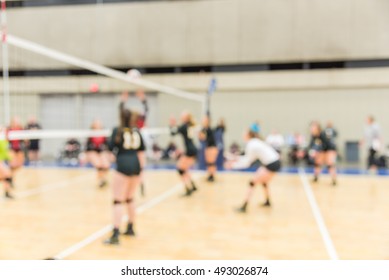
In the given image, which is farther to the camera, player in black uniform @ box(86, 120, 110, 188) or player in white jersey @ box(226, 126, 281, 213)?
player in black uniform @ box(86, 120, 110, 188)

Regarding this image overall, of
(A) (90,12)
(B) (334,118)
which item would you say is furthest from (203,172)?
(A) (90,12)

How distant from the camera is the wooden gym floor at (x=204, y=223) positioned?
12.8 ft

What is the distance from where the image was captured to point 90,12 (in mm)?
12281

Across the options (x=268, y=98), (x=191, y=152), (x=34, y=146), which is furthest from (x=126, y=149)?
(x=268, y=98)

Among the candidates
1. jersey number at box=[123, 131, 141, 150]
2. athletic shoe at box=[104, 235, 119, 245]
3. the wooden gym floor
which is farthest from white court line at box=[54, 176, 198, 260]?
jersey number at box=[123, 131, 141, 150]

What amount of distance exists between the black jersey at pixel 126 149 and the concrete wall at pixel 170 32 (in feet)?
24.8

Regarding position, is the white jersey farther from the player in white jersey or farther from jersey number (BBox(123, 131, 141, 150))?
jersey number (BBox(123, 131, 141, 150))

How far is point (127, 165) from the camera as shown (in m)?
3.99

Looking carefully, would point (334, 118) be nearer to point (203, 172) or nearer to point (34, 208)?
point (203, 172)

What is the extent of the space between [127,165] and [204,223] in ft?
5.49

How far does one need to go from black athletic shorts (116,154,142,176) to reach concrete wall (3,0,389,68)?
767 centimetres

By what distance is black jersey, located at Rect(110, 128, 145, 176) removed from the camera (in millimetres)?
3996

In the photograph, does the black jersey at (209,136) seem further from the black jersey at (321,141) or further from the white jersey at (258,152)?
the white jersey at (258,152)

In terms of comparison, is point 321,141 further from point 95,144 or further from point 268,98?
point 95,144
